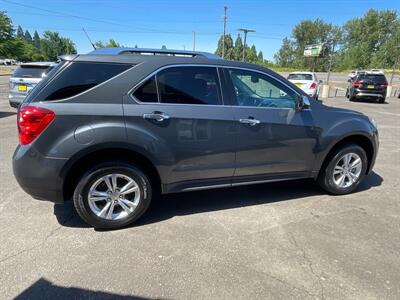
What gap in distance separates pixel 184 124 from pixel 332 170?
2300mm

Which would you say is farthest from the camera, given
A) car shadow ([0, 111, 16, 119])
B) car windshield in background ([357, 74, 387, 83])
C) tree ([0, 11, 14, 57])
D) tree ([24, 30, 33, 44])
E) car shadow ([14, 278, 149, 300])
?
tree ([24, 30, 33, 44])

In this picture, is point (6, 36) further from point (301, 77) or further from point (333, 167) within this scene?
point (333, 167)

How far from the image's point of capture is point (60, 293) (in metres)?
2.44

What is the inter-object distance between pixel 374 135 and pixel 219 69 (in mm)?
2584

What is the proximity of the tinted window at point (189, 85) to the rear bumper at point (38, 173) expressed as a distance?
1.26m

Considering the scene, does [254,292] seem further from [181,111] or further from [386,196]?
[386,196]

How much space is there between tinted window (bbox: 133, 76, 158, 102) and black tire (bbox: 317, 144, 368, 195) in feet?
8.43

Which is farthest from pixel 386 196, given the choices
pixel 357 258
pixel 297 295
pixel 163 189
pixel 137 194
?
pixel 137 194

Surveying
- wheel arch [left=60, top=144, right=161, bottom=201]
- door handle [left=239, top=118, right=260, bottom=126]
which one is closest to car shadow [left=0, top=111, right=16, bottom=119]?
wheel arch [left=60, top=144, right=161, bottom=201]

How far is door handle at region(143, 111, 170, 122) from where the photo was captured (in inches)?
128

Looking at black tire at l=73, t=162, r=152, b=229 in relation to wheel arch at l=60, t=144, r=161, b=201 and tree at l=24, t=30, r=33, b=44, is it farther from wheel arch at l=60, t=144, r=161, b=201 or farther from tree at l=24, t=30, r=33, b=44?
tree at l=24, t=30, r=33, b=44

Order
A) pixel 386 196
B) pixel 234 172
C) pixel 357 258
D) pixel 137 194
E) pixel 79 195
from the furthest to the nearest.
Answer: pixel 386 196 → pixel 234 172 → pixel 137 194 → pixel 79 195 → pixel 357 258

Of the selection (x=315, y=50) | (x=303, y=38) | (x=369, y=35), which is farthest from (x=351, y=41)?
(x=315, y=50)

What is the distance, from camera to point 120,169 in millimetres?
3301
